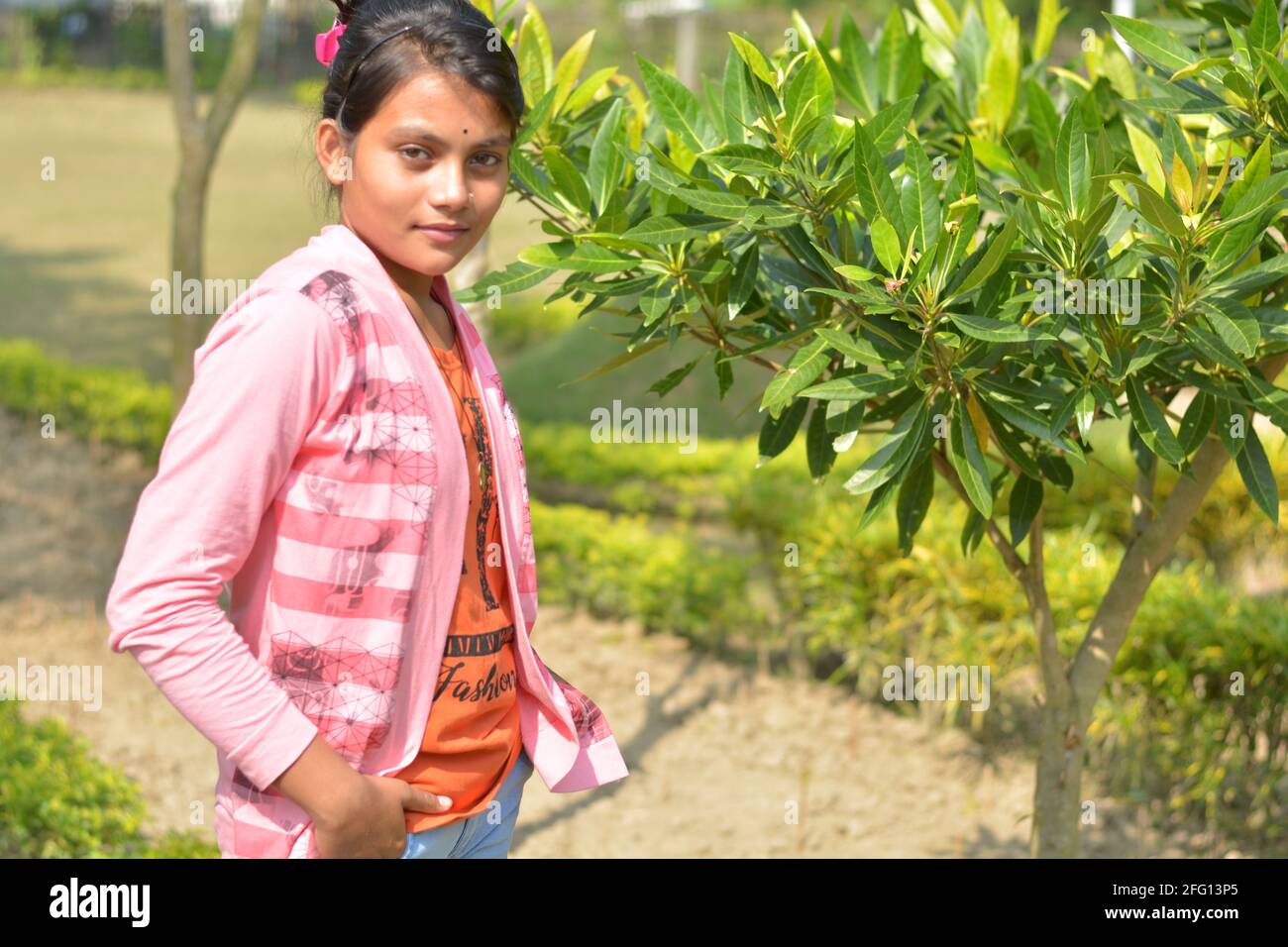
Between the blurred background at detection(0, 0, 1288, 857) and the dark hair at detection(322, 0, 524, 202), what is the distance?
7.5 inches

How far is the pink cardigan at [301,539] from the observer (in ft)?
4.45

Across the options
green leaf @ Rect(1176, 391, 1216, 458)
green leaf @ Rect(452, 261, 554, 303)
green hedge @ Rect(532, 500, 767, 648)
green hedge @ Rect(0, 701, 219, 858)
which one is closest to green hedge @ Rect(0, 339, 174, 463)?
green hedge @ Rect(532, 500, 767, 648)

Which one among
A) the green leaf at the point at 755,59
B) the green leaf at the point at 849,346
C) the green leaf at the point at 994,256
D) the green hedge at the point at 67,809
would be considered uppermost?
the green leaf at the point at 755,59

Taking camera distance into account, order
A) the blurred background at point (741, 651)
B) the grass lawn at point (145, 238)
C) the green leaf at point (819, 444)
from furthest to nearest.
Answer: the grass lawn at point (145, 238), the blurred background at point (741, 651), the green leaf at point (819, 444)

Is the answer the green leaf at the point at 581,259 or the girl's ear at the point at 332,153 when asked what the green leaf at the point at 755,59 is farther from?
the girl's ear at the point at 332,153

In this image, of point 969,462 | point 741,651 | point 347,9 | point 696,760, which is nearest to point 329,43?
point 347,9

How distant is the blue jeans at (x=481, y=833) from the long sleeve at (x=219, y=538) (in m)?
0.25

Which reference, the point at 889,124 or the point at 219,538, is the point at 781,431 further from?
the point at 219,538

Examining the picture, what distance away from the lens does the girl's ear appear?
162 centimetres

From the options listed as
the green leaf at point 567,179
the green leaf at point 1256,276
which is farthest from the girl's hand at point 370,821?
the green leaf at point 1256,276

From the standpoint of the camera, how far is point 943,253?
184 centimetres

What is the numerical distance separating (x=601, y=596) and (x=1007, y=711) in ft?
5.33

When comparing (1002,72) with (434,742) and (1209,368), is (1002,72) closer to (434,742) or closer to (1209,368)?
(1209,368)
